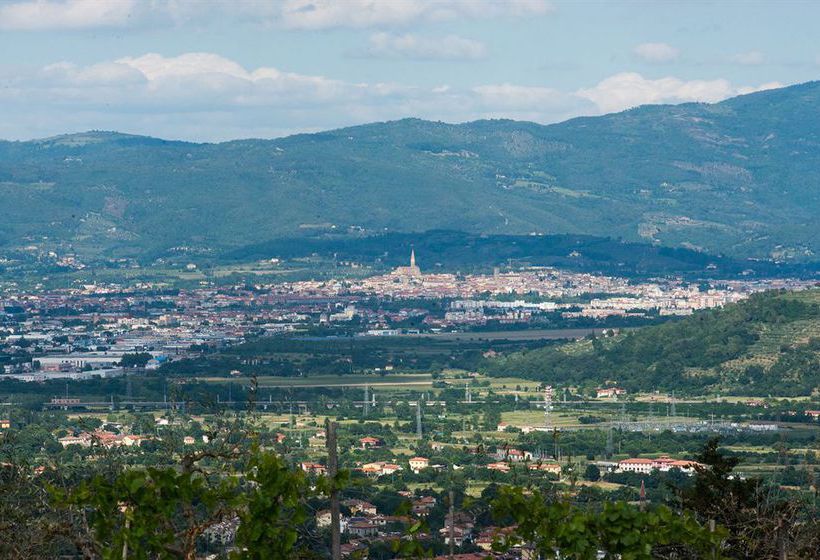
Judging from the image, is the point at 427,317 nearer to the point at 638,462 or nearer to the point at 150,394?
the point at 150,394

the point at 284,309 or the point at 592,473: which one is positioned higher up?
the point at 592,473

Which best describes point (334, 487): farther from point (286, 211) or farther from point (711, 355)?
point (286, 211)

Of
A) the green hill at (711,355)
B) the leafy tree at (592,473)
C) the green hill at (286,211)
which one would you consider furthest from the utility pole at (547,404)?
the green hill at (286,211)

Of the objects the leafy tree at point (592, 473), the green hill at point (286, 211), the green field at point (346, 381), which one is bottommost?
the green field at point (346, 381)

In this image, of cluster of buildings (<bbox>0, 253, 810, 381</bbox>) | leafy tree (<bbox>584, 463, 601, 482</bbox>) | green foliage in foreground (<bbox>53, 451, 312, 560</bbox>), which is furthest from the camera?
cluster of buildings (<bbox>0, 253, 810, 381</bbox>)

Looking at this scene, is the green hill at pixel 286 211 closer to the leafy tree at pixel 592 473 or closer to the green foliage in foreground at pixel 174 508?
the leafy tree at pixel 592 473

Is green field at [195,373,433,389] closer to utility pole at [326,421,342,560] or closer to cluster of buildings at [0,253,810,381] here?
cluster of buildings at [0,253,810,381]

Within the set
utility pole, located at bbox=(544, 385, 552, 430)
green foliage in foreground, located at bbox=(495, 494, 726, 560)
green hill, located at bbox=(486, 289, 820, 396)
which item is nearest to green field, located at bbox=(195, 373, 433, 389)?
utility pole, located at bbox=(544, 385, 552, 430)

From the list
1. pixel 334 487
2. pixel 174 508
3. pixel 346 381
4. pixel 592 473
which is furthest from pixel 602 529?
pixel 346 381
